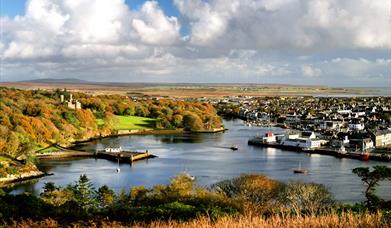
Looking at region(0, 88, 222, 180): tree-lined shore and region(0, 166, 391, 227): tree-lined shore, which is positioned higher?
region(0, 166, 391, 227): tree-lined shore

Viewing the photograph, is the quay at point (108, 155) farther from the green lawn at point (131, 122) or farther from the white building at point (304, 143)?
the green lawn at point (131, 122)

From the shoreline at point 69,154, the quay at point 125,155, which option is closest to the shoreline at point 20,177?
the shoreline at point 69,154

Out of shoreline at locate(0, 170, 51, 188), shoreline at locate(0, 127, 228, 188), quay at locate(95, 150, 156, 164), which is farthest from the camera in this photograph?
quay at locate(95, 150, 156, 164)

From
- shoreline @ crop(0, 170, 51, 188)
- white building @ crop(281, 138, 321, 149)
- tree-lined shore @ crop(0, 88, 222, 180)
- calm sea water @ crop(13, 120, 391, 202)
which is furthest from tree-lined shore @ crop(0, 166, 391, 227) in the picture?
white building @ crop(281, 138, 321, 149)

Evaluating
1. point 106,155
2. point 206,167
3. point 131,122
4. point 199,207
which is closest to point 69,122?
point 131,122

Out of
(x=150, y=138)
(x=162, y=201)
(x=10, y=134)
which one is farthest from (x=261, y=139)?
(x=162, y=201)

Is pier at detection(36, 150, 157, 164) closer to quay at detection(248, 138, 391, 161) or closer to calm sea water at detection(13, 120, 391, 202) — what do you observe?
calm sea water at detection(13, 120, 391, 202)

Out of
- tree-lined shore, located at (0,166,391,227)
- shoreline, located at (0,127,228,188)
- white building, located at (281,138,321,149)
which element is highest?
tree-lined shore, located at (0,166,391,227)

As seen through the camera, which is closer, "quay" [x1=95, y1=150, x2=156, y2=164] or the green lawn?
"quay" [x1=95, y1=150, x2=156, y2=164]
